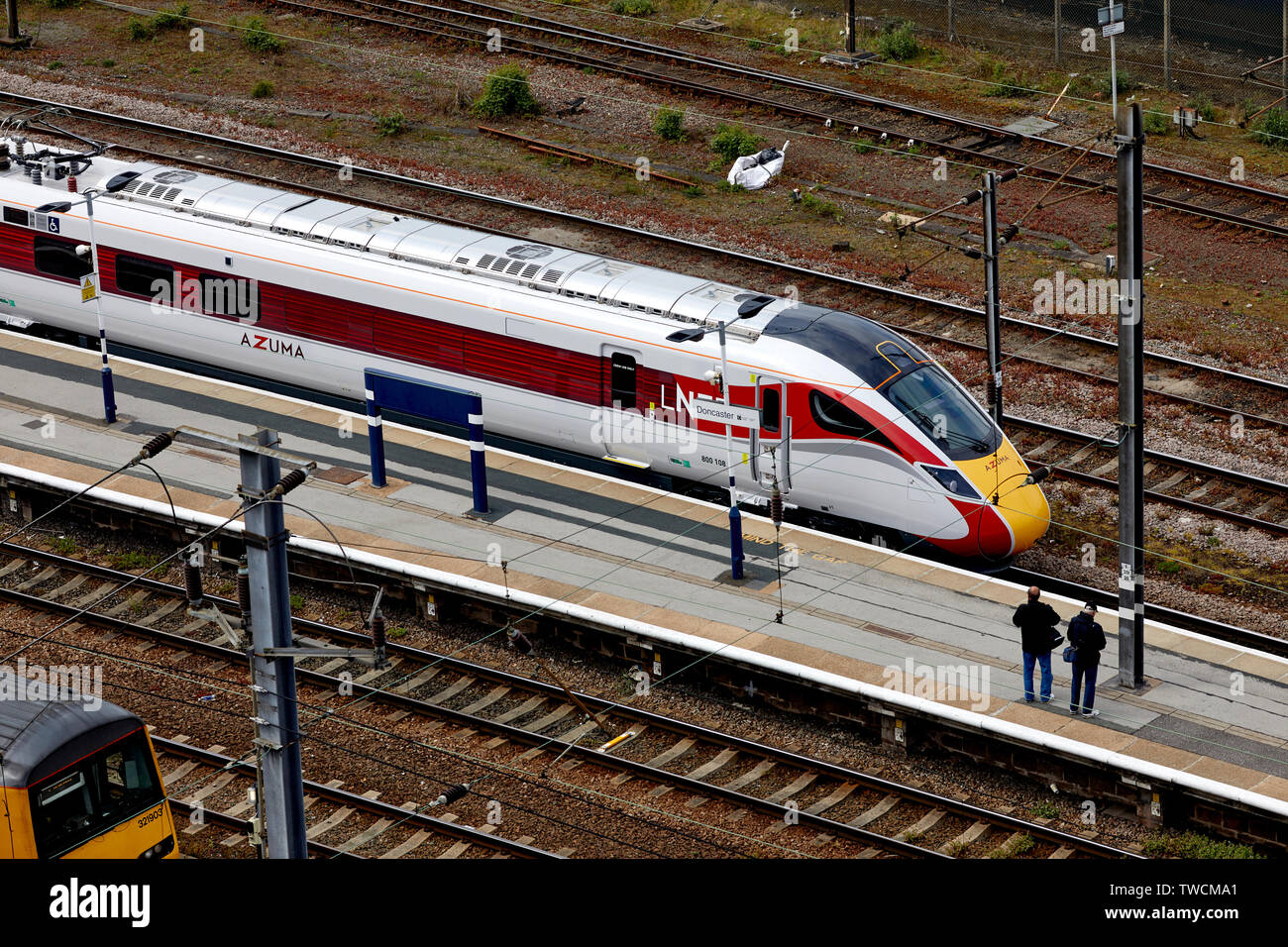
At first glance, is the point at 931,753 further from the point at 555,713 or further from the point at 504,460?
the point at 504,460

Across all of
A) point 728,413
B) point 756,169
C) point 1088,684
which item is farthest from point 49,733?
point 756,169

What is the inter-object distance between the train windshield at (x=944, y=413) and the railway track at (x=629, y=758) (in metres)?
4.85

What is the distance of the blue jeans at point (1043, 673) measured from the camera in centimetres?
1989

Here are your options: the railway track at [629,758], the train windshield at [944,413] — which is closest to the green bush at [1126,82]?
the train windshield at [944,413]

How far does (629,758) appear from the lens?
20.6m

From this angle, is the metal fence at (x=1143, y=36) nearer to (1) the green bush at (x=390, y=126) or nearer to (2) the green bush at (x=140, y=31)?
(1) the green bush at (x=390, y=126)

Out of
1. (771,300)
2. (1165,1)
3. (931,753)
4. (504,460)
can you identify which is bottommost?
(931,753)

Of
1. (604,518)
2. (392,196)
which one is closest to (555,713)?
(604,518)

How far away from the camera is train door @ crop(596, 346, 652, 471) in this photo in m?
24.7

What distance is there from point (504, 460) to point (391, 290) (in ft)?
9.65

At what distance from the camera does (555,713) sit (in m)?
21.5

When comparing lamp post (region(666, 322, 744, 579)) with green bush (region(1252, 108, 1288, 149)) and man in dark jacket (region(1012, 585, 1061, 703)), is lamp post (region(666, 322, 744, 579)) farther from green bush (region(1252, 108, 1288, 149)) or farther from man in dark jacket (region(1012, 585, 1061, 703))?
green bush (region(1252, 108, 1288, 149))

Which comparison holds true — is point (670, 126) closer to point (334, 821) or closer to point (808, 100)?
point (808, 100)

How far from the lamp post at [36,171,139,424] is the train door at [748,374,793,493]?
9.76 metres
